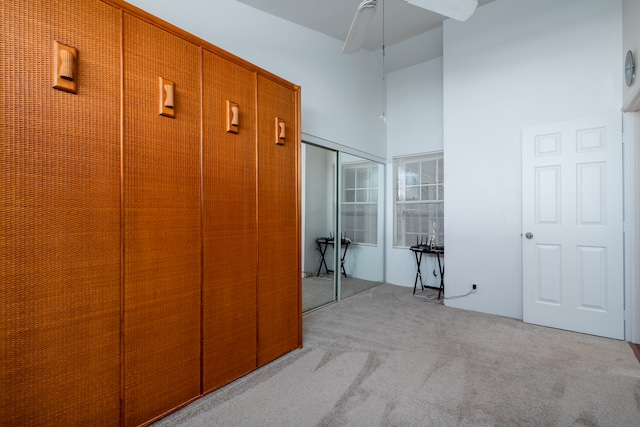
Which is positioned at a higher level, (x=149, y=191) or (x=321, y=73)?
(x=321, y=73)

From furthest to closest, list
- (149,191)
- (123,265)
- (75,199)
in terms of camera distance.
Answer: (149,191) → (123,265) → (75,199)

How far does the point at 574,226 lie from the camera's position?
117 inches

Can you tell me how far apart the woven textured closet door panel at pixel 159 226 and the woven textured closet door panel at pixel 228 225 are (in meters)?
0.08

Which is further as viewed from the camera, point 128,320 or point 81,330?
point 128,320

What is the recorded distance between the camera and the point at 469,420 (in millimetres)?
1688

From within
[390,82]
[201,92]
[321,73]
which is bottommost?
[201,92]

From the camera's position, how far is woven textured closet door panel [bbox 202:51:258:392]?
6.24 feet

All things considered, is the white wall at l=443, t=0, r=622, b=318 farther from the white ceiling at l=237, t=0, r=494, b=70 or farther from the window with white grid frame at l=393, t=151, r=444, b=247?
the window with white grid frame at l=393, t=151, r=444, b=247

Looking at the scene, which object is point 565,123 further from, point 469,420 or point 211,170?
point 211,170

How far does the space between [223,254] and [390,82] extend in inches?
168

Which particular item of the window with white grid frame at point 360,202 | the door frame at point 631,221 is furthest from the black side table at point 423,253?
the door frame at point 631,221

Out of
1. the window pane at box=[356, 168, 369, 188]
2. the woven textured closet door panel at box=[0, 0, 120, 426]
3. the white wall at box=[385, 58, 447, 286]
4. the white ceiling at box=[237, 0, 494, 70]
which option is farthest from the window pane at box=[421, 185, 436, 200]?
the woven textured closet door panel at box=[0, 0, 120, 426]

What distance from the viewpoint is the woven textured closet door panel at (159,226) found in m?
1.55

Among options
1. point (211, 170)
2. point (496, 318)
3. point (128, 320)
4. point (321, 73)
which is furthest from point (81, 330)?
point (496, 318)
